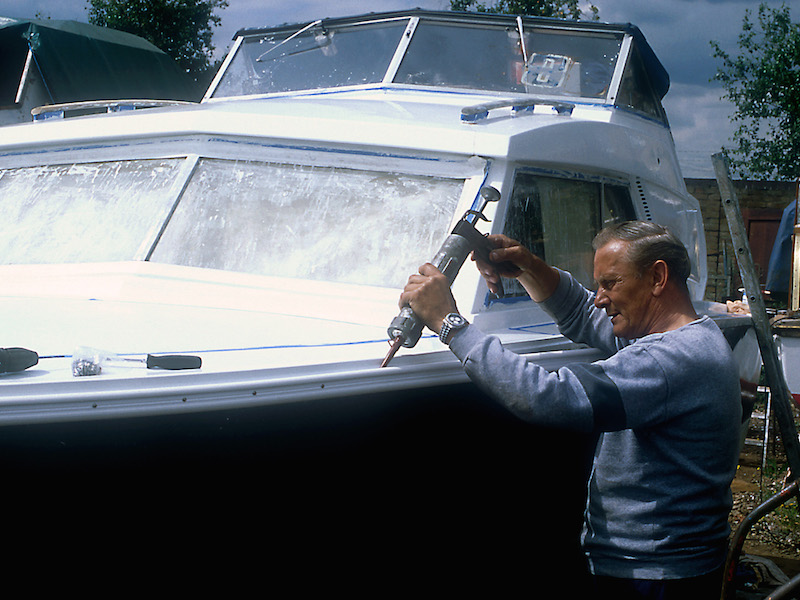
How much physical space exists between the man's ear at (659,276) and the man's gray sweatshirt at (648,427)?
4.7 inches

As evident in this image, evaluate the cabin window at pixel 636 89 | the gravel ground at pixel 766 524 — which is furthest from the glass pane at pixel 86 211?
the gravel ground at pixel 766 524

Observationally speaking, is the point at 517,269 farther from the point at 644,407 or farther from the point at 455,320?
the point at 644,407

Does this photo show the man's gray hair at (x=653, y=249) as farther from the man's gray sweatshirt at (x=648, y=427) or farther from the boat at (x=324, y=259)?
the boat at (x=324, y=259)

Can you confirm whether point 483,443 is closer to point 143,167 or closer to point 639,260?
point 639,260

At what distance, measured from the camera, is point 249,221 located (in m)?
2.69

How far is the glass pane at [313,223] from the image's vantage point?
2.55m

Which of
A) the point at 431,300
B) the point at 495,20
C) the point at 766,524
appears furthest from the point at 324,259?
the point at 766,524

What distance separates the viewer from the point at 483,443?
2170 mm

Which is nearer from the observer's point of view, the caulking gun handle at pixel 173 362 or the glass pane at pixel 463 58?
the caulking gun handle at pixel 173 362

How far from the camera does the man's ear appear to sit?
1953 millimetres

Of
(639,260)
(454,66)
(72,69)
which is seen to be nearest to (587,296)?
(639,260)

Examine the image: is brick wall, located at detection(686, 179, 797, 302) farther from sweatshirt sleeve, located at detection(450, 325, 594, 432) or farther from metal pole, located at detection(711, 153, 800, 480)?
sweatshirt sleeve, located at detection(450, 325, 594, 432)

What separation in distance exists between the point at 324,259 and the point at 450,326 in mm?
856

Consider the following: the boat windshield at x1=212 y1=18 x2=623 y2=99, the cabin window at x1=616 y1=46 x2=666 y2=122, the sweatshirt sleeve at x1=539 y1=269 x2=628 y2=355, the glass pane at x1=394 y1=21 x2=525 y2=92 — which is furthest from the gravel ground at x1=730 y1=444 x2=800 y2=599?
the glass pane at x1=394 y1=21 x2=525 y2=92
